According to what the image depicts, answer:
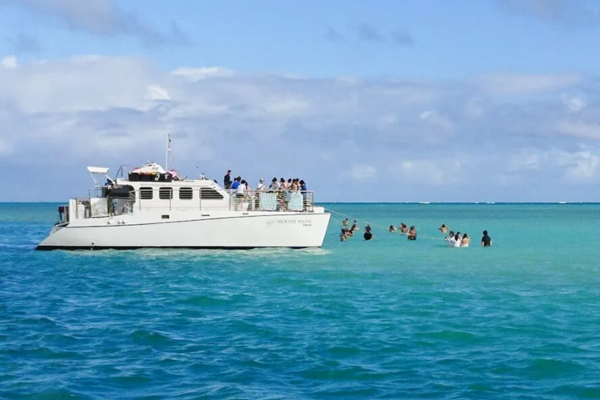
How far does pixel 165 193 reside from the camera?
35156 millimetres

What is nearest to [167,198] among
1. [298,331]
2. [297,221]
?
[297,221]

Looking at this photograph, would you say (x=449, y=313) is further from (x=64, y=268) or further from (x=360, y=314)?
(x=64, y=268)

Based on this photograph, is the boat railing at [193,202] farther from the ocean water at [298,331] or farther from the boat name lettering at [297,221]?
the ocean water at [298,331]

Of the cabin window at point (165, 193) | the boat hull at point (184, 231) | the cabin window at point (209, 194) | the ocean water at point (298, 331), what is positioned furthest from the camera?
the cabin window at point (209, 194)

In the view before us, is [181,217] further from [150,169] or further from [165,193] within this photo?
[150,169]

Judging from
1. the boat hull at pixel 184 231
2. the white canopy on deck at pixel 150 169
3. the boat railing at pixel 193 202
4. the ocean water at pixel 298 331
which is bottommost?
the ocean water at pixel 298 331

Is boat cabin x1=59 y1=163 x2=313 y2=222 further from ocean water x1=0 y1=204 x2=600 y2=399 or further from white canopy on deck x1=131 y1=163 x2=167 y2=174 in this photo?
ocean water x1=0 y1=204 x2=600 y2=399

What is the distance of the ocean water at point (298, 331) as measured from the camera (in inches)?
470

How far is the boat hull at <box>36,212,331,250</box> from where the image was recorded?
34.7 meters

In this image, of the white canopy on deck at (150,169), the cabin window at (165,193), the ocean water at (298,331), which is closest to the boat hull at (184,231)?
the cabin window at (165,193)

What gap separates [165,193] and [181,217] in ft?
4.53

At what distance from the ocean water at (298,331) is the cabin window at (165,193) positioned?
5.40m

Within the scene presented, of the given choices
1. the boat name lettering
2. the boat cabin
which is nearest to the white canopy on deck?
the boat cabin

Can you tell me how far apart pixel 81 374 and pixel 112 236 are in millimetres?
22842
